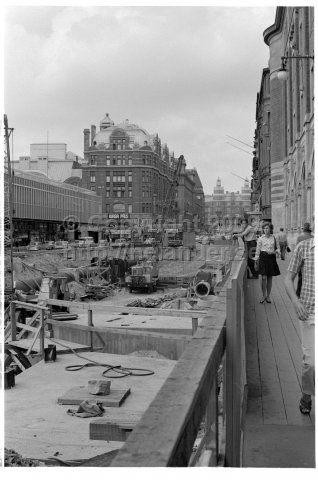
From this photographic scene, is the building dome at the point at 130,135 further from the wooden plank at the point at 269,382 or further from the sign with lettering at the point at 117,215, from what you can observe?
the wooden plank at the point at 269,382

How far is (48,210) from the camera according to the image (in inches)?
3752

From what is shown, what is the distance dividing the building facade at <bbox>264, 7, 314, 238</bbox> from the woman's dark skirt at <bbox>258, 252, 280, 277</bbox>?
7.67m

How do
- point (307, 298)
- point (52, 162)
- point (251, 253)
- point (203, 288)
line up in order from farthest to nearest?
point (52, 162), point (203, 288), point (251, 253), point (307, 298)

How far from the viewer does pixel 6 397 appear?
1041 cm

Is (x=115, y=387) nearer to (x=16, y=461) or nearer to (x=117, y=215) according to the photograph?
(x=16, y=461)

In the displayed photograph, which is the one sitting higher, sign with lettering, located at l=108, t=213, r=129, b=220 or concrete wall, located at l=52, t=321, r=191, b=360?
sign with lettering, located at l=108, t=213, r=129, b=220

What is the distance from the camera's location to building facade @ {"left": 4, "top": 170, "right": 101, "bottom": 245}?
3307 inches

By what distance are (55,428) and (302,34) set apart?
27.3 meters

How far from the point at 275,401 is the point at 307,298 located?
137cm

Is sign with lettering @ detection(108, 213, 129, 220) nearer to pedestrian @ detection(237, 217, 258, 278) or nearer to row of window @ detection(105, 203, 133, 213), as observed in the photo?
row of window @ detection(105, 203, 133, 213)

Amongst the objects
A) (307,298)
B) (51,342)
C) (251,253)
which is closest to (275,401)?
(307,298)

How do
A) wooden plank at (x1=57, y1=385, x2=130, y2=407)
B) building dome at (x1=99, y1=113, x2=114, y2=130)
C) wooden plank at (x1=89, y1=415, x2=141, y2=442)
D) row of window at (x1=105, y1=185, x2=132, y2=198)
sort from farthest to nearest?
1. building dome at (x1=99, y1=113, x2=114, y2=130)
2. row of window at (x1=105, y1=185, x2=132, y2=198)
3. wooden plank at (x1=57, y1=385, x2=130, y2=407)
4. wooden plank at (x1=89, y1=415, x2=141, y2=442)

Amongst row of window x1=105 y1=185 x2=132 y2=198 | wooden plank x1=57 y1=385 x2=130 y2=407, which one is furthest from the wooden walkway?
row of window x1=105 y1=185 x2=132 y2=198
